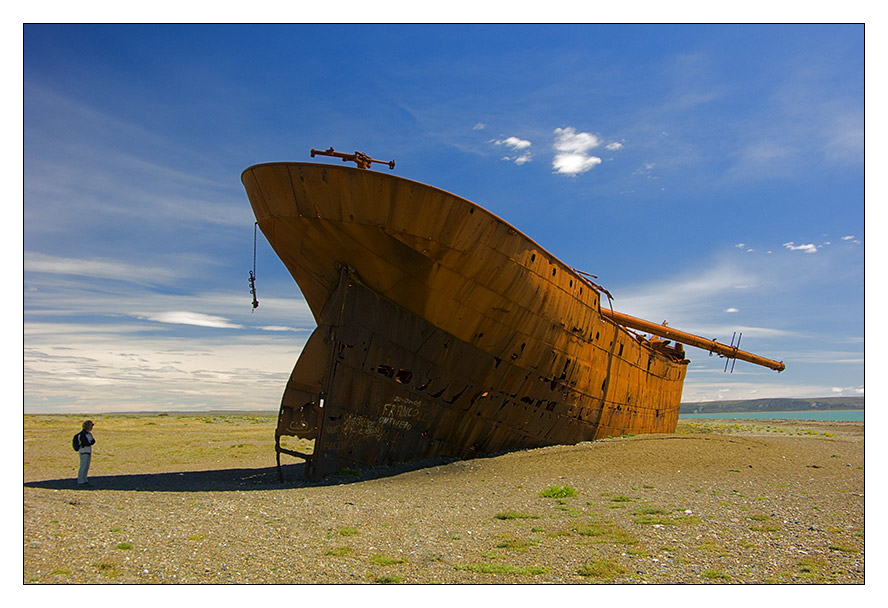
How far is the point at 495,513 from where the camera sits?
7191 millimetres

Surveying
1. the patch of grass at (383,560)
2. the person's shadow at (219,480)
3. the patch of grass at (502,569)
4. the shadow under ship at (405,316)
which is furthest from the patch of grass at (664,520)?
the shadow under ship at (405,316)

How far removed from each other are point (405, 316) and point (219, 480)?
4.69m

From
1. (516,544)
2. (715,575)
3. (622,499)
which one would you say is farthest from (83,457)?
(715,575)

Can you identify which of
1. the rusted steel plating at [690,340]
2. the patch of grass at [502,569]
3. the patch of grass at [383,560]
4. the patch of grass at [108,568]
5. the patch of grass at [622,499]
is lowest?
the patch of grass at [622,499]

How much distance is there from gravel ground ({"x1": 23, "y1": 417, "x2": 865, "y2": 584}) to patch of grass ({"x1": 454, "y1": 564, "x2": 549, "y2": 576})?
3 cm

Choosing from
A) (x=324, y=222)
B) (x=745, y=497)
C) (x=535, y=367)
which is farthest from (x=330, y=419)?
(x=745, y=497)

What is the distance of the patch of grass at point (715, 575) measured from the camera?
444 cm

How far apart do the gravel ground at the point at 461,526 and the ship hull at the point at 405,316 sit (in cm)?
101

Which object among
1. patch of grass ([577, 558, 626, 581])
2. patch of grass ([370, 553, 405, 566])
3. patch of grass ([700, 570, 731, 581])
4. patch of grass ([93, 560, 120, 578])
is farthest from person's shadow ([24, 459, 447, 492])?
patch of grass ([700, 570, 731, 581])

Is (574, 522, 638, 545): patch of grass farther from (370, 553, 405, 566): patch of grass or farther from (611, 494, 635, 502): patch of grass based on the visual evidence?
(370, 553, 405, 566): patch of grass

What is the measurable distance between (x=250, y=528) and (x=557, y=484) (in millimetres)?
5451

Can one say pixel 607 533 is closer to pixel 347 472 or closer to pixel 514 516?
pixel 514 516

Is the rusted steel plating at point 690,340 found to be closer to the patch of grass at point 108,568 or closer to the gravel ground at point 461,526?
the gravel ground at point 461,526

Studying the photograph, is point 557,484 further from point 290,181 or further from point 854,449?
point 854,449
